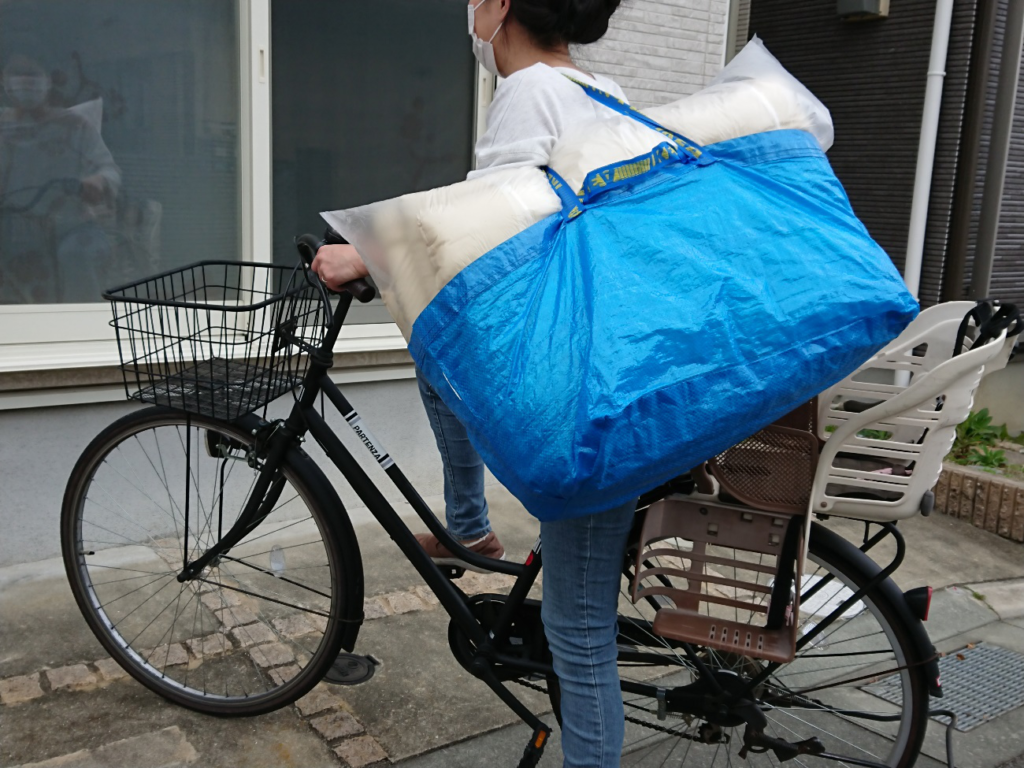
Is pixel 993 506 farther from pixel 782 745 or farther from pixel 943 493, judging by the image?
pixel 782 745

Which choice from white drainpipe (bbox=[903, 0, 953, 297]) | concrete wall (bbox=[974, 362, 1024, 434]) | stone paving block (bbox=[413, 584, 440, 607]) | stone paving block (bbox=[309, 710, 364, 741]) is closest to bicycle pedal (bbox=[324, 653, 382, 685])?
stone paving block (bbox=[309, 710, 364, 741])

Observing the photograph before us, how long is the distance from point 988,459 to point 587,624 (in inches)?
167

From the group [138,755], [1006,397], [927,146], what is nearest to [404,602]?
[138,755]

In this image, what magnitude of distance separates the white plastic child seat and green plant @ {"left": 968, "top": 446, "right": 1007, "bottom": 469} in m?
3.54

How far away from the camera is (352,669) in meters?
2.86

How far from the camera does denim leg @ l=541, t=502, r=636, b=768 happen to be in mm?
1888

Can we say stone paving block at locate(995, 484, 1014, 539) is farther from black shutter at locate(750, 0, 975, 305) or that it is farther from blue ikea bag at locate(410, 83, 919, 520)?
blue ikea bag at locate(410, 83, 919, 520)

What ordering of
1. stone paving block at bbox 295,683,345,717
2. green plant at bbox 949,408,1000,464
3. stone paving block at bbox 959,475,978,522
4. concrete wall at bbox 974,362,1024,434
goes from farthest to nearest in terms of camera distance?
concrete wall at bbox 974,362,1024,434 < green plant at bbox 949,408,1000,464 < stone paving block at bbox 959,475,978,522 < stone paving block at bbox 295,683,345,717

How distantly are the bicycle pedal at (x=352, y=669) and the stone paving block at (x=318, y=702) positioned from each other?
0.04 meters

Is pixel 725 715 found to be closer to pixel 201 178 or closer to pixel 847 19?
pixel 201 178

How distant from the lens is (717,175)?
66.6 inches

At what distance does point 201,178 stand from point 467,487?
82.5 inches

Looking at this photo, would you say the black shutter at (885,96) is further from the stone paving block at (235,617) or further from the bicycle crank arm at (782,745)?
the stone paving block at (235,617)

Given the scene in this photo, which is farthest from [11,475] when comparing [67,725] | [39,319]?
[67,725]
